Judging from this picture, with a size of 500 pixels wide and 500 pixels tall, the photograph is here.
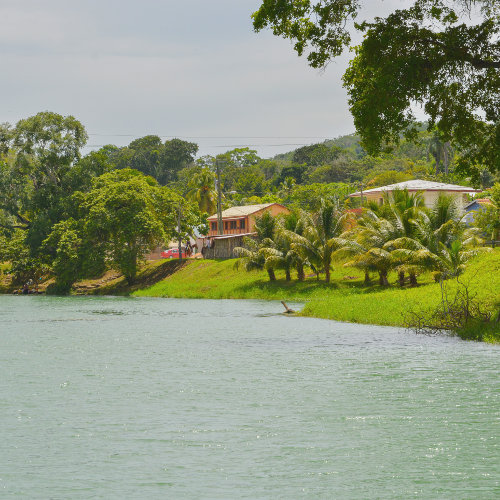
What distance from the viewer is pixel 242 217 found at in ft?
301

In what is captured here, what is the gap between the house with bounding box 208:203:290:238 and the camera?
298 ft

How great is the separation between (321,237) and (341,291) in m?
5.61

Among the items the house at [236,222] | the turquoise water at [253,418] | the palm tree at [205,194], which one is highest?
the palm tree at [205,194]

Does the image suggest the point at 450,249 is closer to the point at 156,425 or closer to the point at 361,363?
the point at 361,363

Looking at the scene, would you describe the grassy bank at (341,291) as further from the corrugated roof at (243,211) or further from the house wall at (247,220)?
the corrugated roof at (243,211)

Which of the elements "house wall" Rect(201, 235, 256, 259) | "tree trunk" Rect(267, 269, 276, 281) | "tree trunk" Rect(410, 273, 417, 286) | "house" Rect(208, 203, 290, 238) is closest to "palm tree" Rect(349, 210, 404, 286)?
"tree trunk" Rect(410, 273, 417, 286)

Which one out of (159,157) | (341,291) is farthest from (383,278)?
(159,157)

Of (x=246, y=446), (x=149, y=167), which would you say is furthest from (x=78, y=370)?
(x=149, y=167)

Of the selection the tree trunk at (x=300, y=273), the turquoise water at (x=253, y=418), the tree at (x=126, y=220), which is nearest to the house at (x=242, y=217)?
the tree at (x=126, y=220)

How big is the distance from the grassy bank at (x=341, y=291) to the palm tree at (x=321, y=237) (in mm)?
1760

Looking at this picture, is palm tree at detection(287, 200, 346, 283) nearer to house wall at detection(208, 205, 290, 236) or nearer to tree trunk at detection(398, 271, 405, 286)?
tree trunk at detection(398, 271, 405, 286)

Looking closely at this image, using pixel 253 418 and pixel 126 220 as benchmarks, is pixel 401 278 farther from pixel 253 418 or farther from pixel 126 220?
pixel 126 220

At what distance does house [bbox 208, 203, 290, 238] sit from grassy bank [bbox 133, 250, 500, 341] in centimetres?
1671

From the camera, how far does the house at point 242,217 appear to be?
90688mm
